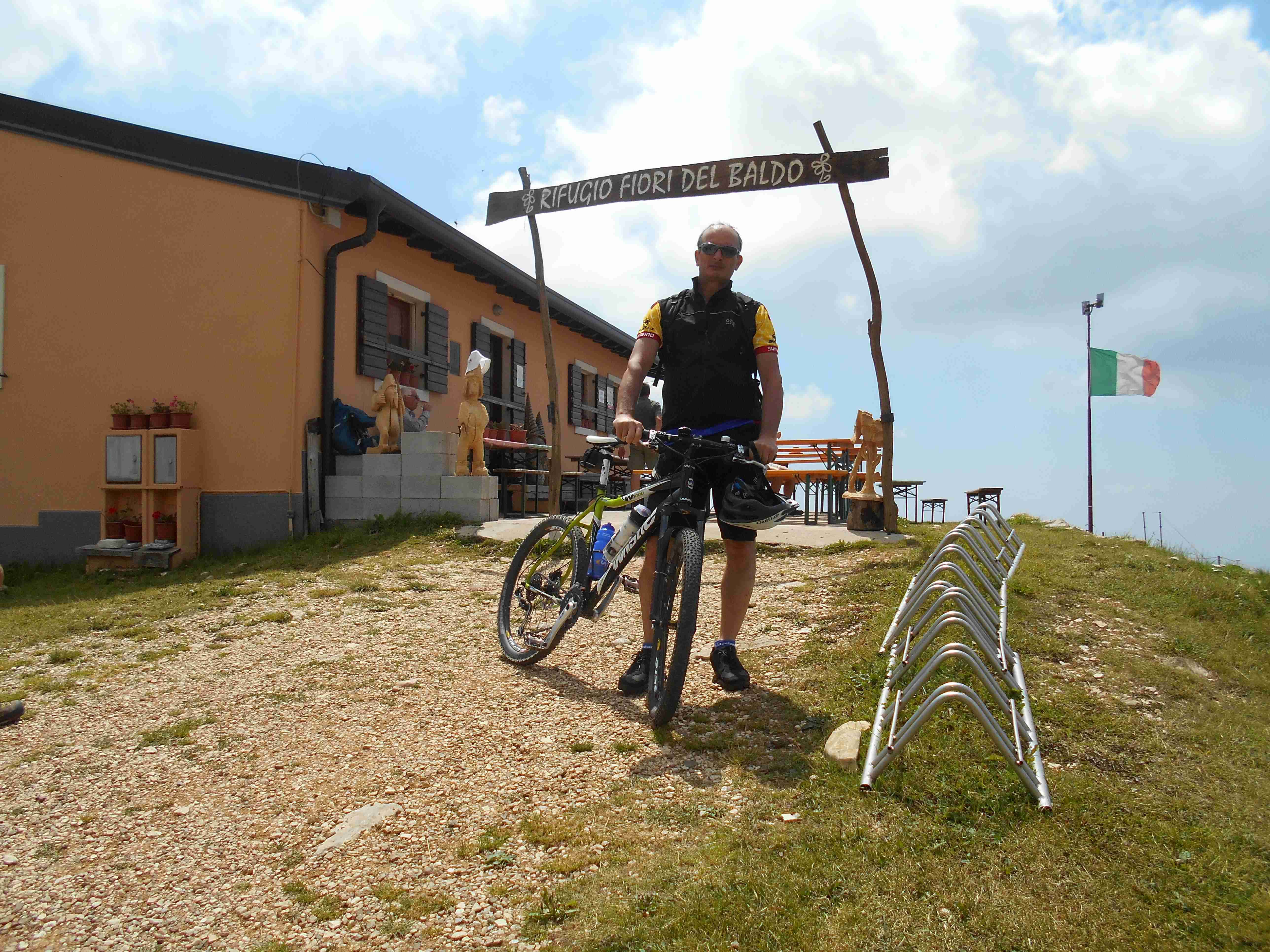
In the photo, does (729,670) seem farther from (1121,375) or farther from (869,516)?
(1121,375)

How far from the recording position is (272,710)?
3766 millimetres

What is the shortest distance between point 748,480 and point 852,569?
302 cm

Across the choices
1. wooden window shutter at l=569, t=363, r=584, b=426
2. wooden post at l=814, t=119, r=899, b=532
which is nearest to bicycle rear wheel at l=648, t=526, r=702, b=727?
wooden post at l=814, t=119, r=899, b=532

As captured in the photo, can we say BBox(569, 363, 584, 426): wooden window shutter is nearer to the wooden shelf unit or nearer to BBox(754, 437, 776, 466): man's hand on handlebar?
the wooden shelf unit

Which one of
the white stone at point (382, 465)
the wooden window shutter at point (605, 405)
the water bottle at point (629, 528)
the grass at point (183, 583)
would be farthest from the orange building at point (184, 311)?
the wooden window shutter at point (605, 405)

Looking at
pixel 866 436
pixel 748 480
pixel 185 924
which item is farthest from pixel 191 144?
pixel 185 924

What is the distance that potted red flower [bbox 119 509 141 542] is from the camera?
9.11 meters

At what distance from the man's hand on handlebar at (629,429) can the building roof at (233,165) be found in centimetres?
700

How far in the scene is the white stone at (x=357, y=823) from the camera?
2.57 meters

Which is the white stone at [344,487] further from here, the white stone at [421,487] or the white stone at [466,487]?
the white stone at [466,487]

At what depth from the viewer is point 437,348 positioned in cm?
1152

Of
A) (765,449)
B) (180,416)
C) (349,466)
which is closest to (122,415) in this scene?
(180,416)

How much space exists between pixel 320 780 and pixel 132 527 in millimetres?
7414

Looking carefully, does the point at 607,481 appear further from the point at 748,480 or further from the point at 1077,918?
the point at 1077,918
